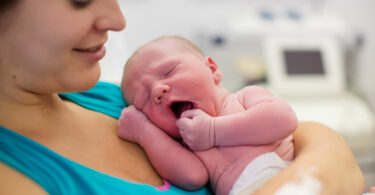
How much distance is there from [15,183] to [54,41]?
0.84 feet

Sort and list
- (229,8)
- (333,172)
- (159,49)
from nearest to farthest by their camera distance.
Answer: (333,172)
(159,49)
(229,8)

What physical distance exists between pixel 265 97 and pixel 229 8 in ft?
5.76

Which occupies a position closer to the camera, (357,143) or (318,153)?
(318,153)

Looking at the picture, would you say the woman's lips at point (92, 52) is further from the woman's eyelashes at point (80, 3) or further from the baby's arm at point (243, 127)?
the baby's arm at point (243, 127)

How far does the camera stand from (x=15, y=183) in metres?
0.64

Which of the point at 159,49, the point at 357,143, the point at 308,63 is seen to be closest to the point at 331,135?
the point at 159,49

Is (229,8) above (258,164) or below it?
above

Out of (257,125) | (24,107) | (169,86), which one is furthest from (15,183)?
(257,125)

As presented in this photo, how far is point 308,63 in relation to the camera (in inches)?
88.8

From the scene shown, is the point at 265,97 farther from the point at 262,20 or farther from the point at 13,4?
the point at 262,20

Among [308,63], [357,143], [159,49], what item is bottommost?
[357,143]

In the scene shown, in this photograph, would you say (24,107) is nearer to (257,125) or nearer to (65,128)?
(65,128)

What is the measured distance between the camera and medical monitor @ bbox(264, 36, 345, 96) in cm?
214

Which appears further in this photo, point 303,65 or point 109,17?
point 303,65
